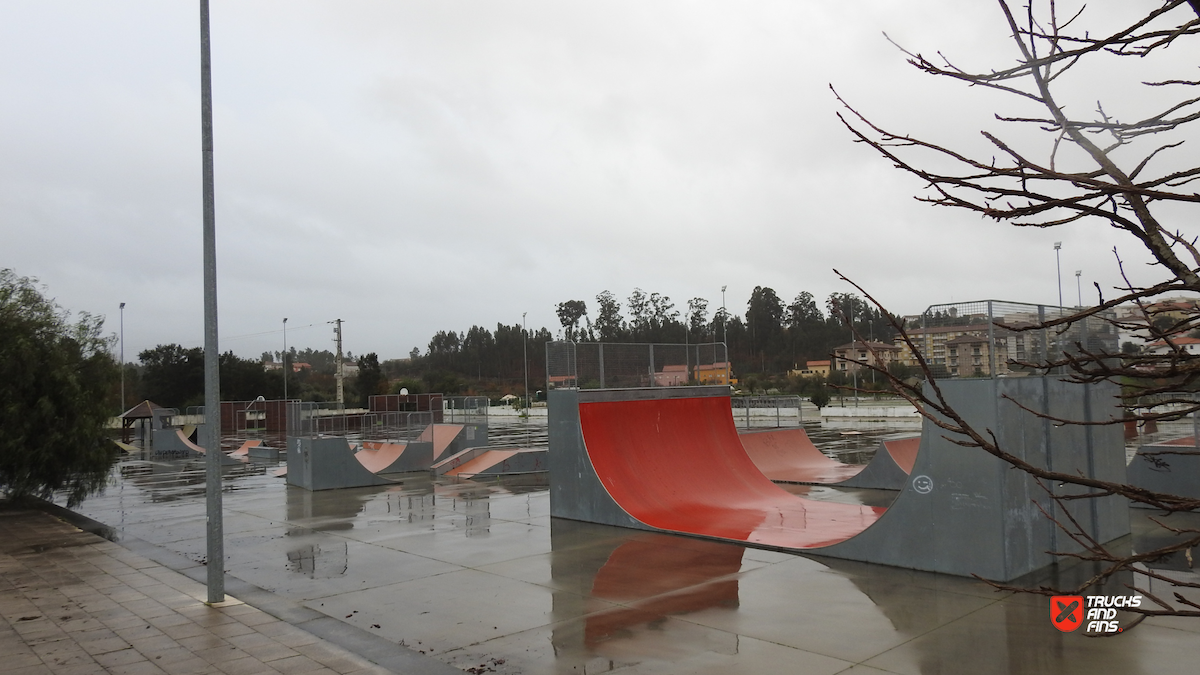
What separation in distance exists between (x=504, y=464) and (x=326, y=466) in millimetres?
4574

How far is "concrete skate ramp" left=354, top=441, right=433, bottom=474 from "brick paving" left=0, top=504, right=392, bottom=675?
1180 centimetres

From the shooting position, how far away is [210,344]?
853 cm

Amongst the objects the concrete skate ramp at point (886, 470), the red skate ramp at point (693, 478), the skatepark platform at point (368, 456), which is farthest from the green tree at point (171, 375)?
the concrete skate ramp at point (886, 470)

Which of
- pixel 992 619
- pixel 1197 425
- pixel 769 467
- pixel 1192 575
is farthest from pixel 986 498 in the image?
pixel 769 467

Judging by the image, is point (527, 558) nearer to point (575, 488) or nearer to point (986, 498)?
point (575, 488)

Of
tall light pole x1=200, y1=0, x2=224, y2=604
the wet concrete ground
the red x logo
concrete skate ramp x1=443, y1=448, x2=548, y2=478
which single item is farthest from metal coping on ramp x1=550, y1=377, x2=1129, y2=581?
concrete skate ramp x1=443, y1=448, x2=548, y2=478

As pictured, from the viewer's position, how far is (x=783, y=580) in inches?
348

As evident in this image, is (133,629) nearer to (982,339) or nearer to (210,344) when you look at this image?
(210,344)

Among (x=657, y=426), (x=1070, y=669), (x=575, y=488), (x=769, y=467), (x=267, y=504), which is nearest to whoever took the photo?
(x=1070, y=669)

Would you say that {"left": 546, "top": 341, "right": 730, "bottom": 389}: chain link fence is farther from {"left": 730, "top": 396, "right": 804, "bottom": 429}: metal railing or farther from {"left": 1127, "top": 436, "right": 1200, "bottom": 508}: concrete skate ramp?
{"left": 730, "top": 396, "right": 804, "bottom": 429}: metal railing

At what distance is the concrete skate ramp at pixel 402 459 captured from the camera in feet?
74.2

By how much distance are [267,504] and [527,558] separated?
28.7 feet

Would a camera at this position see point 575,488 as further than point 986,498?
Yes

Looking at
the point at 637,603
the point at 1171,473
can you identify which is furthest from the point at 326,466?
the point at 1171,473
